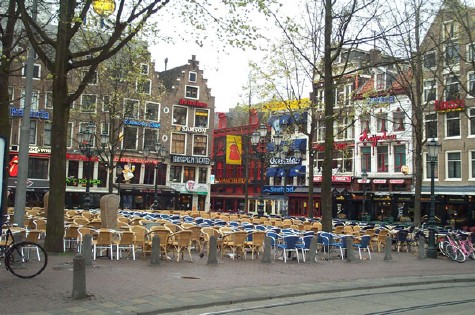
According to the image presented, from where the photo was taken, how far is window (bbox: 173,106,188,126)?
6135 cm

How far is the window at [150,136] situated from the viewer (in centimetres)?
5844

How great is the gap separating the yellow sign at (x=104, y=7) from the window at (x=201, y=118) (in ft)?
157

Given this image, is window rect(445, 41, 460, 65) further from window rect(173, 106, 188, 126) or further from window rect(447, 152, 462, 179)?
window rect(173, 106, 188, 126)

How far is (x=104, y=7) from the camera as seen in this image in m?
15.1

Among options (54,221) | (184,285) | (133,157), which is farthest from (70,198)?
(184,285)

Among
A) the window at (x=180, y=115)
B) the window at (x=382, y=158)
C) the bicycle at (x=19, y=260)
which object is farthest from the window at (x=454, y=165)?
the bicycle at (x=19, y=260)

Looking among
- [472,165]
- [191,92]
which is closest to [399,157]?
[472,165]

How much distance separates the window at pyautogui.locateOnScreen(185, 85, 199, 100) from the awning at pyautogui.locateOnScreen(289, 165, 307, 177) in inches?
600

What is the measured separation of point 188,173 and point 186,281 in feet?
169

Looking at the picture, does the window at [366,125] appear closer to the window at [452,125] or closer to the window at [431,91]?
the window at [431,91]

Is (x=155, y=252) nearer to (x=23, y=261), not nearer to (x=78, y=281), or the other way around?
(x=23, y=261)

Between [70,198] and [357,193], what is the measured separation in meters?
29.3

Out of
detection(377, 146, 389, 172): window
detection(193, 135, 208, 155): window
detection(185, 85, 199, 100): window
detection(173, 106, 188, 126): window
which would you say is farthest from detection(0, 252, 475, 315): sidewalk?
detection(185, 85, 199, 100): window

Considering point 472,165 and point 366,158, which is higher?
point 366,158
